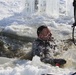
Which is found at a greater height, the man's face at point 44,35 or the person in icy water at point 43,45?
the man's face at point 44,35

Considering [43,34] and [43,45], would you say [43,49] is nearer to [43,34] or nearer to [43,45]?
[43,45]

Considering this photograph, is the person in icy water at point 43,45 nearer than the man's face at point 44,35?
Yes

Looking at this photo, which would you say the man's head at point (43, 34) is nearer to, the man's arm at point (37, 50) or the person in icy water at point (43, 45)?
the person in icy water at point (43, 45)

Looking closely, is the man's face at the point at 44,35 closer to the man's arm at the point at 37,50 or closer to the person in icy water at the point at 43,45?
the person in icy water at the point at 43,45

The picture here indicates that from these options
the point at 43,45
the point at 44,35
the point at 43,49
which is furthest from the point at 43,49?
the point at 44,35

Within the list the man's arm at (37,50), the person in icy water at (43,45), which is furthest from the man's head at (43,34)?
the man's arm at (37,50)

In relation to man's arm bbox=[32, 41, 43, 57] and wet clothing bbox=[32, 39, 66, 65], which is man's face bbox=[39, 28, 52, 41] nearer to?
wet clothing bbox=[32, 39, 66, 65]

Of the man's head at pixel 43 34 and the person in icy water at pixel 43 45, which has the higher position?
the man's head at pixel 43 34

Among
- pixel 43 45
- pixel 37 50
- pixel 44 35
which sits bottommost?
pixel 37 50

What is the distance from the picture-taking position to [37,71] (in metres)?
5.13

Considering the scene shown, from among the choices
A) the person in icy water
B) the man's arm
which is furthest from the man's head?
the man's arm

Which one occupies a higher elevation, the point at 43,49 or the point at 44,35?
the point at 44,35

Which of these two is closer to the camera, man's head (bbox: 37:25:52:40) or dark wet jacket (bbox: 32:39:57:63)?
dark wet jacket (bbox: 32:39:57:63)

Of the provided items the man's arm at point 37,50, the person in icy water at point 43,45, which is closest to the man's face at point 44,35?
the person in icy water at point 43,45
